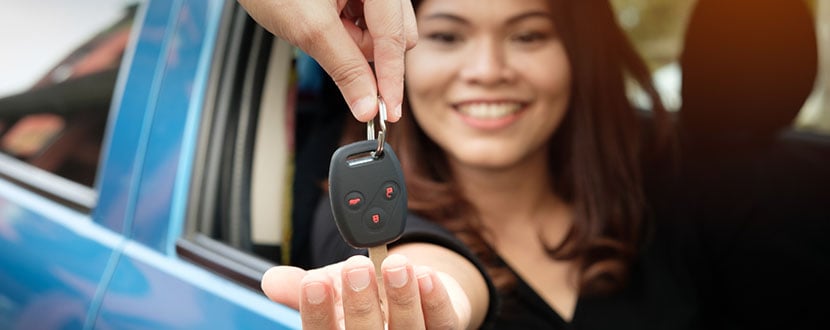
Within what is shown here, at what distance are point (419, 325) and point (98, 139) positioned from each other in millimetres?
1208

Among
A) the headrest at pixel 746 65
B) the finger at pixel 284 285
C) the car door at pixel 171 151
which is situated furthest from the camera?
the headrest at pixel 746 65

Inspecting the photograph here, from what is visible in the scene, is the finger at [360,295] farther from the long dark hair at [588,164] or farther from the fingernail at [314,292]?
the long dark hair at [588,164]

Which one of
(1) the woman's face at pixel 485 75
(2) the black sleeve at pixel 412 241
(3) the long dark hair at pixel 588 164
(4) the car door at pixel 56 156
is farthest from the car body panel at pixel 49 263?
(1) the woman's face at pixel 485 75

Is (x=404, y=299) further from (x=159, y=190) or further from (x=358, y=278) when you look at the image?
(x=159, y=190)

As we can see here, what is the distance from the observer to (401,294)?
85 centimetres

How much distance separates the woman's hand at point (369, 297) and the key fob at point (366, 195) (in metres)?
0.03

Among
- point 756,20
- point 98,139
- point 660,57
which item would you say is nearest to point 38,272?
point 98,139

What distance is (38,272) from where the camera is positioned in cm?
172

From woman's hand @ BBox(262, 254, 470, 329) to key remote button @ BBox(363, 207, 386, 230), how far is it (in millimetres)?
33

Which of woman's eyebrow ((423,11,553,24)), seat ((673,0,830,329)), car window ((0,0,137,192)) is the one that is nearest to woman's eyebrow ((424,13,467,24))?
woman's eyebrow ((423,11,553,24))

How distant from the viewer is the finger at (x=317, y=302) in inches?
32.9

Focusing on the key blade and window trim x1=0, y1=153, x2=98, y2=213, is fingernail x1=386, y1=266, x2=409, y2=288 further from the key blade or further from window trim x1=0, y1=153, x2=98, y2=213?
window trim x1=0, y1=153, x2=98, y2=213

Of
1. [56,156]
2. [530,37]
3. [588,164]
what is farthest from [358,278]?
[56,156]

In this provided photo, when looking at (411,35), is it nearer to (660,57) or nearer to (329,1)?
(329,1)
